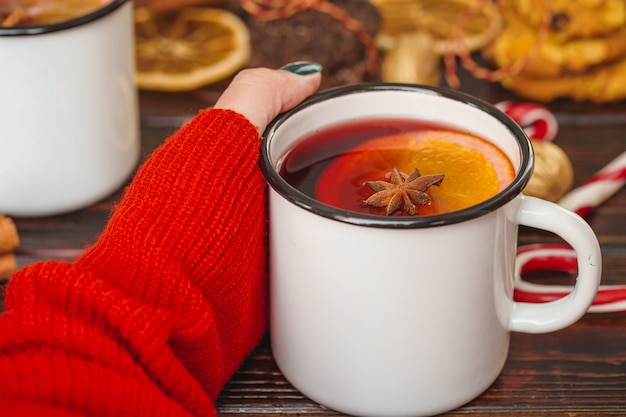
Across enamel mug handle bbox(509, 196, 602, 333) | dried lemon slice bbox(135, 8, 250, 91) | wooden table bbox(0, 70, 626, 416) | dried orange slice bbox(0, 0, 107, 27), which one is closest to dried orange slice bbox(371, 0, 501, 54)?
dried lemon slice bbox(135, 8, 250, 91)

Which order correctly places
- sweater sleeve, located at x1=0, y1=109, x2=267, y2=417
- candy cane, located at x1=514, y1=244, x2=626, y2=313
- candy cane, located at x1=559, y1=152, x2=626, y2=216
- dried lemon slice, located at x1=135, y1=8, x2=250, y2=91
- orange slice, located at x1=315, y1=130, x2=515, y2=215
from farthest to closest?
1. dried lemon slice, located at x1=135, y1=8, x2=250, y2=91
2. candy cane, located at x1=559, y1=152, x2=626, y2=216
3. candy cane, located at x1=514, y1=244, x2=626, y2=313
4. orange slice, located at x1=315, y1=130, x2=515, y2=215
5. sweater sleeve, located at x1=0, y1=109, x2=267, y2=417

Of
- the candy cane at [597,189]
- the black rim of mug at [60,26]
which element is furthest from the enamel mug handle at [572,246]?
the black rim of mug at [60,26]

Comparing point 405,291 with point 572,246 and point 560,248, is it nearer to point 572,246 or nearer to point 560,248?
point 572,246

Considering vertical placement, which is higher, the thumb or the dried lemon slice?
the thumb

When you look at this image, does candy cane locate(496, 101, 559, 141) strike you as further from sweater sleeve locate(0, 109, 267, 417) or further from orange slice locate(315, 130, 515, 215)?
sweater sleeve locate(0, 109, 267, 417)

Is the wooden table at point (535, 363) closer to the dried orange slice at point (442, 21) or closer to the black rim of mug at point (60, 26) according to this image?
the black rim of mug at point (60, 26)

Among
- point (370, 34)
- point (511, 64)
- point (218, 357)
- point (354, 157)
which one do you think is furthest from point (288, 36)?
point (218, 357)

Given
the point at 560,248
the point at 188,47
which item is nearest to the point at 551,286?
the point at 560,248
